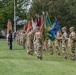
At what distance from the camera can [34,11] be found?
204 feet

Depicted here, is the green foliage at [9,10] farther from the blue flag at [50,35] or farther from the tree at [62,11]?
the blue flag at [50,35]

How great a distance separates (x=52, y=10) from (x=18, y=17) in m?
23.4

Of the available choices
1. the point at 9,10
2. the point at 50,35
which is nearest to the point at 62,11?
the point at 9,10

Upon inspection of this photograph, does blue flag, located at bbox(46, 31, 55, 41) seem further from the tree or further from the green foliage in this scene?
the green foliage

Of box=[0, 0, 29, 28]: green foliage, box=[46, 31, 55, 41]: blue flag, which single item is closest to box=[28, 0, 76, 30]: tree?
→ box=[0, 0, 29, 28]: green foliage

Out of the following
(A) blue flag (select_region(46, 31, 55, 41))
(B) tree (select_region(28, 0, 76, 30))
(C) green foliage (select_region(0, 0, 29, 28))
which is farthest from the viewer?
(C) green foliage (select_region(0, 0, 29, 28))

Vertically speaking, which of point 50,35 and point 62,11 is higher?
point 62,11

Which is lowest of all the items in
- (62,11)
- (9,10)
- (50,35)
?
(50,35)

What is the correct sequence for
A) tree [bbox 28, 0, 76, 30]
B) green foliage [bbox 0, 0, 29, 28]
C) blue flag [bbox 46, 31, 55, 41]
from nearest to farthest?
blue flag [bbox 46, 31, 55, 41] < tree [bbox 28, 0, 76, 30] < green foliage [bbox 0, 0, 29, 28]

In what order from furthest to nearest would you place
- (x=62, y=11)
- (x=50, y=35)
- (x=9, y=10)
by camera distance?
(x=9, y=10)
(x=62, y=11)
(x=50, y=35)

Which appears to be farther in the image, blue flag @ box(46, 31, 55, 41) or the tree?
the tree

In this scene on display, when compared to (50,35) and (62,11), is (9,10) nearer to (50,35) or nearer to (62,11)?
(62,11)

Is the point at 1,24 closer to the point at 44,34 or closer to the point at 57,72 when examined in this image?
the point at 44,34

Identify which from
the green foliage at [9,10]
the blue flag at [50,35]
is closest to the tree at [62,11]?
the green foliage at [9,10]
